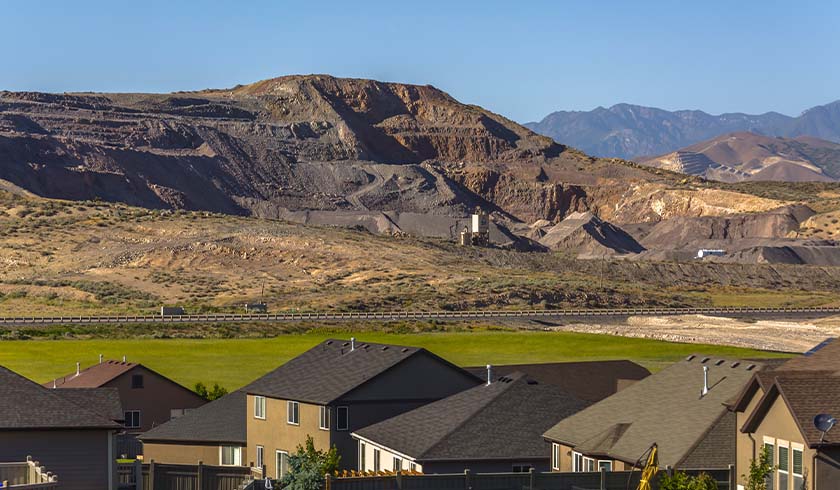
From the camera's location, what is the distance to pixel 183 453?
46.2 meters

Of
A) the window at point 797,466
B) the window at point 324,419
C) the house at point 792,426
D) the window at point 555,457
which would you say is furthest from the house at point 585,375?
the window at point 797,466

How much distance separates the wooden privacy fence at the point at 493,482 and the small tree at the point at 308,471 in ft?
1.34

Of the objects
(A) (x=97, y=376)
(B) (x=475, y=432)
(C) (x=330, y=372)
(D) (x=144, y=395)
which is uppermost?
(A) (x=97, y=376)

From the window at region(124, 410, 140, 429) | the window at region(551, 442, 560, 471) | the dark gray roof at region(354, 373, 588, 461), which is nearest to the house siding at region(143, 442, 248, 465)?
the window at region(124, 410, 140, 429)

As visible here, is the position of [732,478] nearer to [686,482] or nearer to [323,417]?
[686,482]

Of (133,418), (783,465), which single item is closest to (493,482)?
Answer: (783,465)

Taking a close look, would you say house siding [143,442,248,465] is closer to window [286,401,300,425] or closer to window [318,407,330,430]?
window [286,401,300,425]

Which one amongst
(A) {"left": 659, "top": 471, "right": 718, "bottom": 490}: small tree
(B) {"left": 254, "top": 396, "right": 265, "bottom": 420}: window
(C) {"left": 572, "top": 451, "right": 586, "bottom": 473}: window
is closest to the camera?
(A) {"left": 659, "top": 471, "right": 718, "bottom": 490}: small tree

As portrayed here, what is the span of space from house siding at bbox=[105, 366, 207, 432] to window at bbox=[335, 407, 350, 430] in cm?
1311

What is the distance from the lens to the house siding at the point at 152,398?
54.0 meters

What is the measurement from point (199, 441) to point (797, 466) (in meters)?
24.1

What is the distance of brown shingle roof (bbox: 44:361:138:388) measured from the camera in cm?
5391

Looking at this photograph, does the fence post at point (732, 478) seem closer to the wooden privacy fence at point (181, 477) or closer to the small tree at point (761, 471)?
the small tree at point (761, 471)

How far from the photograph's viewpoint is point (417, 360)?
4425 centimetres
